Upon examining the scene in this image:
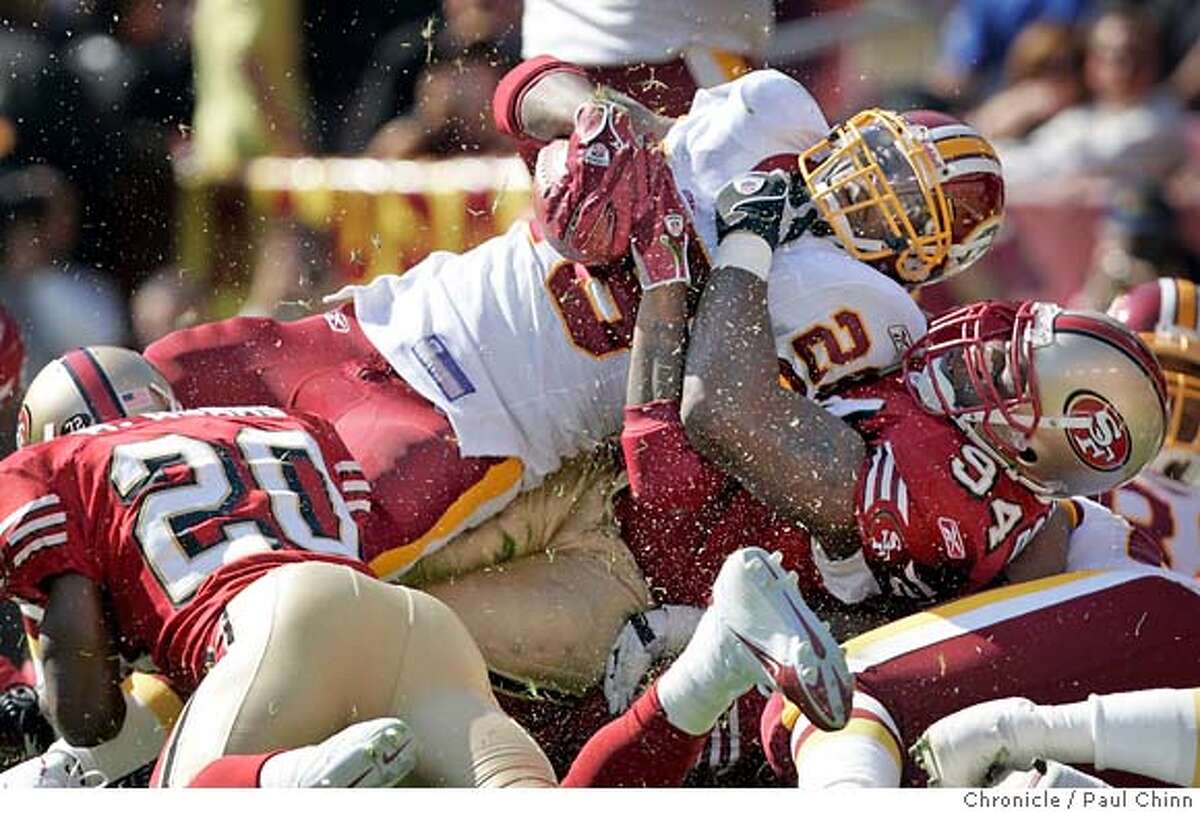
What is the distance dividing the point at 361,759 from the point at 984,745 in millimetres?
813

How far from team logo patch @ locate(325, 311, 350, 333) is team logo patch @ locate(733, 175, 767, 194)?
0.72 meters

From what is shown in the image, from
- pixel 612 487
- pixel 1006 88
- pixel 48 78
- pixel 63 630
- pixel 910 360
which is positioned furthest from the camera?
pixel 48 78

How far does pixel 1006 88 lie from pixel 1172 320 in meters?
1.65

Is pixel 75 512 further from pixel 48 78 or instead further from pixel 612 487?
pixel 48 78

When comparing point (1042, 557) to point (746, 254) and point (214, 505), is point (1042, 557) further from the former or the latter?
point (214, 505)

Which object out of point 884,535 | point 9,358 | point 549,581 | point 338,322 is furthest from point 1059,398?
point 9,358

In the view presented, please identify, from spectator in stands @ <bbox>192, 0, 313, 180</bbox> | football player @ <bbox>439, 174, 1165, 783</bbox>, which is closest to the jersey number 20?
football player @ <bbox>439, 174, 1165, 783</bbox>

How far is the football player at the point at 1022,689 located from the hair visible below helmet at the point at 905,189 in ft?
1.93

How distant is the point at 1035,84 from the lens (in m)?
6.21

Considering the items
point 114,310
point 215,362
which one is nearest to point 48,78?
point 114,310

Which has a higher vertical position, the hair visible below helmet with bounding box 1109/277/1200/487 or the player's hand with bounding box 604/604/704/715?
the hair visible below helmet with bounding box 1109/277/1200/487

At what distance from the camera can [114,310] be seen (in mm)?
6676

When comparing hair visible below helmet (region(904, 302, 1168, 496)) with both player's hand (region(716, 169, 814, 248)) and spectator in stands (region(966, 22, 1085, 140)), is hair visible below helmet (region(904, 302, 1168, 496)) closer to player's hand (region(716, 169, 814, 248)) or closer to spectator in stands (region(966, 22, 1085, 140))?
player's hand (region(716, 169, 814, 248))

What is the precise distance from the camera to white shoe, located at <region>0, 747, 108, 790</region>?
3.70 meters
